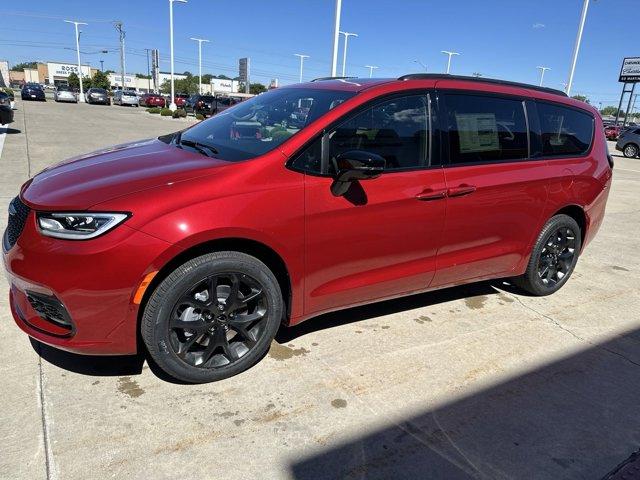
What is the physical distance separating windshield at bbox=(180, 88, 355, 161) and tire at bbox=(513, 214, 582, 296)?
7.61 ft

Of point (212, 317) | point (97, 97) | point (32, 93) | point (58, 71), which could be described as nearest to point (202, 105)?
point (97, 97)

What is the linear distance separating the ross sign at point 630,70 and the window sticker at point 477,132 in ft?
187

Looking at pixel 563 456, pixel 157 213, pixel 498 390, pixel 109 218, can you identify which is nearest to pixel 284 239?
pixel 157 213

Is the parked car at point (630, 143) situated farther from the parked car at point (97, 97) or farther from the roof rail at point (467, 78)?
the parked car at point (97, 97)

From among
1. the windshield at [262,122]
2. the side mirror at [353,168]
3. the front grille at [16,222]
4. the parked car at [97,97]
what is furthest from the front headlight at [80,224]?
the parked car at [97,97]

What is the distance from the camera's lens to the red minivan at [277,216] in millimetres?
2568

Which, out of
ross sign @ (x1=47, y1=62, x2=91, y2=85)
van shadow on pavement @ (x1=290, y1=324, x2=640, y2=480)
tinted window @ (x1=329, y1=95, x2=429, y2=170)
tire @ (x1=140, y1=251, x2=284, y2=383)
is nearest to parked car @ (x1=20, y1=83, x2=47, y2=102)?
tinted window @ (x1=329, y1=95, x2=429, y2=170)

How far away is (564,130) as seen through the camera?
4.40 metres

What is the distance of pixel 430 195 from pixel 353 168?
755 mm

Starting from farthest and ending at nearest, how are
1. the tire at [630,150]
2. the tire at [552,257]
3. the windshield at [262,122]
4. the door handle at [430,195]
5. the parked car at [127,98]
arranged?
the parked car at [127,98], the tire at [630,150], the tire at [552,257], the door handle at [430,195], the windshield at [262,122]

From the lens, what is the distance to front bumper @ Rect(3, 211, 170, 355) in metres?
2.49

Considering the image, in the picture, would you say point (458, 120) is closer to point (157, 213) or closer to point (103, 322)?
point (157, 213)

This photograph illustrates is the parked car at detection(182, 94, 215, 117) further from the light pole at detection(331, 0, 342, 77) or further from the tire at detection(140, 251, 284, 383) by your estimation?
the tire at detection(140, 251, 284, 383)

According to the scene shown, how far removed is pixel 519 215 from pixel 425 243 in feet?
3.41
